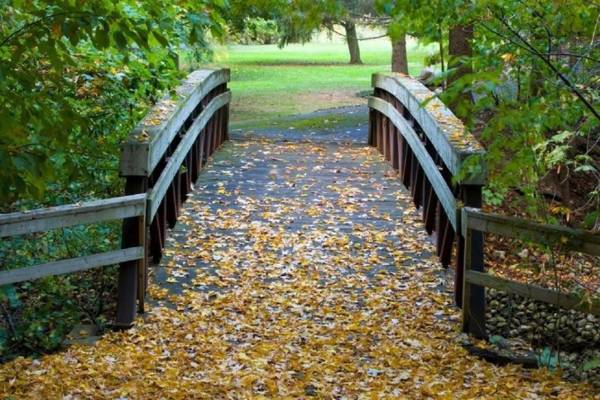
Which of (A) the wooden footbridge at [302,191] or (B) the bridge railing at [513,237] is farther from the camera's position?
(A) the wooden footbridge at [302,191]

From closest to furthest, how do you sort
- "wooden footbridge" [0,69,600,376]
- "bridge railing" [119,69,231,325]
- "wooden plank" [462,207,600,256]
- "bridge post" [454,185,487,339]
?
"wooden plank" [462,207,600,256] < "wooden footbridge" [0,69,600,376] < "bridge post" [454,185,487,339] < "bridge railing" [119,69,231,325]

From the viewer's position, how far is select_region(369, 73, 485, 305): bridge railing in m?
6.83

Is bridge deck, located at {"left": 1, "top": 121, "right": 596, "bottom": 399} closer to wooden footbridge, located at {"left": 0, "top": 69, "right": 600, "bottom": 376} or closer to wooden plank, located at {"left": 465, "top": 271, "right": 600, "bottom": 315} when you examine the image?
wooden footbridge, located at {"left": 0, "top": 69, "right": 600, "bottom": 376}

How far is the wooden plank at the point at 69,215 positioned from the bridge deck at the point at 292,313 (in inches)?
33.9

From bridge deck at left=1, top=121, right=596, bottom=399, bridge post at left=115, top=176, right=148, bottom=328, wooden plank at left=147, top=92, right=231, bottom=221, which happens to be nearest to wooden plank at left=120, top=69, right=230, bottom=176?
wooden plank at left=147, top=92, right=231, bottom=221

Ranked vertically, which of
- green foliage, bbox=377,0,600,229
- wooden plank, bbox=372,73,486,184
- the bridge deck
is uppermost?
green foliage, bbox=377,0,600,229

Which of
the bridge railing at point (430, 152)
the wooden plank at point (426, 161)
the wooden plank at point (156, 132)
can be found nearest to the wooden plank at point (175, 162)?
the wooden plank at point (156, 132)

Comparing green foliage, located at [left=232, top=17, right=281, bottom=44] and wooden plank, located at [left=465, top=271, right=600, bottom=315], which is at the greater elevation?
green foliage, located at [left=232, top=17, right=281, bottom=44]

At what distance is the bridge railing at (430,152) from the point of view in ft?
22.4

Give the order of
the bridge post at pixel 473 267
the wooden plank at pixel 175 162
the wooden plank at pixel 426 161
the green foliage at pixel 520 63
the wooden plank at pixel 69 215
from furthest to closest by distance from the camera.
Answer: the wooden plank at pixel 426 161 < the wooden plank at pixel 175 162 < the bridge post at pixel 473 267 < the wooden plank at pixel 69 215 < the green foliage at pixel 520 63

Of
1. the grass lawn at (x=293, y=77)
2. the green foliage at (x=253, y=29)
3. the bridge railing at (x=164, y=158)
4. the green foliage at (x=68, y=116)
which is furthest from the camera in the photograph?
the grass lawn at (x=293, y=77)

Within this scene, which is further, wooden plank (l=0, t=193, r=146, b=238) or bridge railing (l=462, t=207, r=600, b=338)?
bridge railing (l=462, t=207, r=600, b=338)

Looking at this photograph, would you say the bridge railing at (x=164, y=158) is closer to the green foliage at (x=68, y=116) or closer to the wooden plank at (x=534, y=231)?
the green foliage at (x=68, y=116)

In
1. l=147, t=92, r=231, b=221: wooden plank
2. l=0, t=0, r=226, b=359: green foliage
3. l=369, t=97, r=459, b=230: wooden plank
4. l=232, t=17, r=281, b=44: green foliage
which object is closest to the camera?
l=0, t=0, r=226, b=359: green foliage
